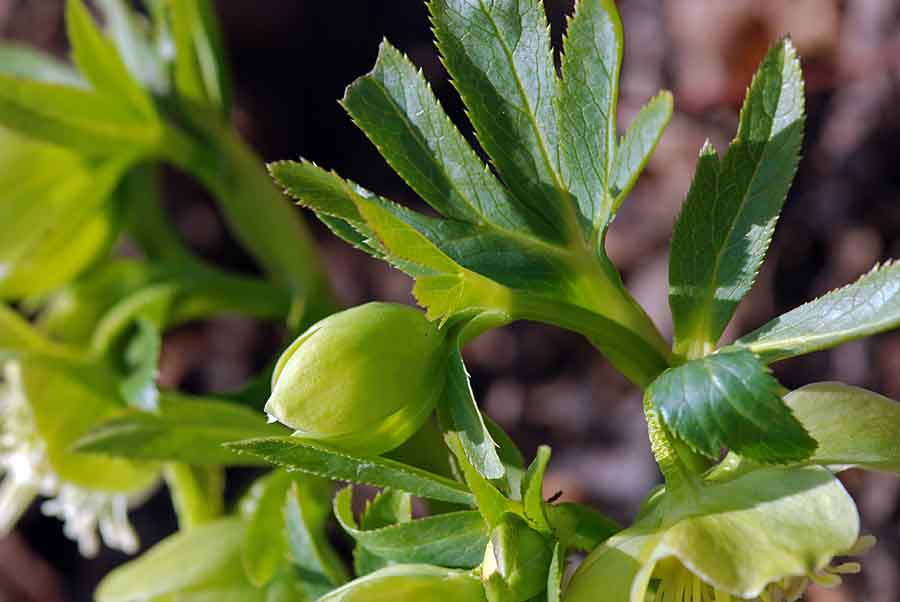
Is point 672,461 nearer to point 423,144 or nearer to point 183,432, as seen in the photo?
point 423,144

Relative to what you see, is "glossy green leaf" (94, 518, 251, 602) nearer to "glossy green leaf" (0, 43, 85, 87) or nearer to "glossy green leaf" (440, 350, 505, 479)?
"glossy green leaf" (440, 350, 505, 479)

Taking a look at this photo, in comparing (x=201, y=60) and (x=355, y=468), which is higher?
(x=201, y=60)

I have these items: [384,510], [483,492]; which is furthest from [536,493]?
[384,510]

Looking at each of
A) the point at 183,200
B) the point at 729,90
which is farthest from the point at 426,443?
the point at 183,200

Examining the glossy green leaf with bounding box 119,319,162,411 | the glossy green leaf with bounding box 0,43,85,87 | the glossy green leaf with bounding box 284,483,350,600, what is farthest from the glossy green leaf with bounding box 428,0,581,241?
the glossy green leaf with bounding box 0,43,85,87

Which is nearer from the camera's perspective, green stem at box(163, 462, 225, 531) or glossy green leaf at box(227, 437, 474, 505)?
glossy green leaf at box(227, 437, 474, 505)

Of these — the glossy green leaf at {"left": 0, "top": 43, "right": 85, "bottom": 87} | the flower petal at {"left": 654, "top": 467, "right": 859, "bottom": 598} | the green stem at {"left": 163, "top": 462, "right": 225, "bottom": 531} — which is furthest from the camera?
the glossy green leaf at {"left": 0, "top": 43, "right": 85, "bottom": 87}
